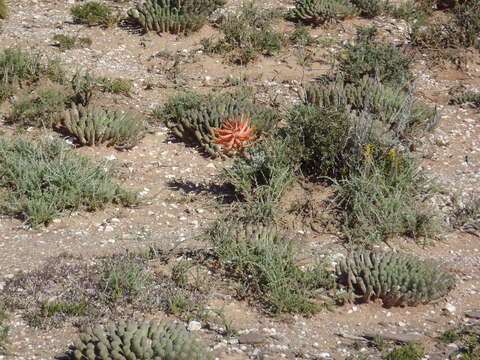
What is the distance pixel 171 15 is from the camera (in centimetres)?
1184

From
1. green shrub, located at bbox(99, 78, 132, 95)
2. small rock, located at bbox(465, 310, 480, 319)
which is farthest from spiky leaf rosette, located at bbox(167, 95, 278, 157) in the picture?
small rock, located at bbox(465, 310, 480, 319)

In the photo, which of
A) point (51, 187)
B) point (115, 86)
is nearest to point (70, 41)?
point (115, 86)

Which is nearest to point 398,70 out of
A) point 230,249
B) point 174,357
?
point 230,249

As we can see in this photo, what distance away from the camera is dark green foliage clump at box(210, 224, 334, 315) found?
6.34m

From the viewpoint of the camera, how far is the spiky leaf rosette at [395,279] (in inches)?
254

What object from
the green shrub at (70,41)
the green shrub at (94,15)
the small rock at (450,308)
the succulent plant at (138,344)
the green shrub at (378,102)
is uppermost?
the green shrub at (94,15)

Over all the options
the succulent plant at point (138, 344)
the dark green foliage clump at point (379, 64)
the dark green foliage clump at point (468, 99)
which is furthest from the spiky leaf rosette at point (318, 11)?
the succulent plant at point (138, 344)

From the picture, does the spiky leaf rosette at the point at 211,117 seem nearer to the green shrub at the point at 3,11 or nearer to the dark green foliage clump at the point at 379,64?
A: the dark green foliage clump at the point at 379,64

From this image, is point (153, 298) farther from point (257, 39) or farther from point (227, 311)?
point (257, 39)

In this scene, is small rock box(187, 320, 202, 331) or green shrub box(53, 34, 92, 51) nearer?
small rock box(187, 320, 202, 331)

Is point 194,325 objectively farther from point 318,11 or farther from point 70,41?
point 318,11

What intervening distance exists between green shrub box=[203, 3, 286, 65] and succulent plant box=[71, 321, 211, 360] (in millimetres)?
6650

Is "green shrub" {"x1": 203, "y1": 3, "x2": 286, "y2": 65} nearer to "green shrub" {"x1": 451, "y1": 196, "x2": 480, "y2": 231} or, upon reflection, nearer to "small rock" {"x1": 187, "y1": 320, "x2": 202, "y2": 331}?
"green shrub" {"x1": 451, "y1": 196, "x2": 480, "y2": 231}

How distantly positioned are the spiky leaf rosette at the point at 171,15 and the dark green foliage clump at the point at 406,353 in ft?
24.9
